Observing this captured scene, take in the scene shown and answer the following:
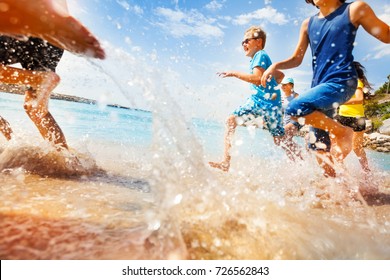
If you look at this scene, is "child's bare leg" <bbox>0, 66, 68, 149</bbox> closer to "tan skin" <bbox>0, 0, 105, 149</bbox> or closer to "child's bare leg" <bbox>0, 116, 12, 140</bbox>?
"child's bare leg" <bbox>0, 116, 12, 140</bbox>

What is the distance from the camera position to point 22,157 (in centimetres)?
327

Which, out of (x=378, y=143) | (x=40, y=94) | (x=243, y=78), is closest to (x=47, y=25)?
(x=40, y=94)

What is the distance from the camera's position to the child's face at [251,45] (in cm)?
459

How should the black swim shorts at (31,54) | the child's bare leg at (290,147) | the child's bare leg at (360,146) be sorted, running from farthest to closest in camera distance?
the child's bare leg at (360,146), the child's bare leg at (290,147), the black swim shorts at (31,54)

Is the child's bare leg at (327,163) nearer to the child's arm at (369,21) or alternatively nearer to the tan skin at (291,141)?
the tan skin at (291,141)

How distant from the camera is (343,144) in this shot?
10.9ft

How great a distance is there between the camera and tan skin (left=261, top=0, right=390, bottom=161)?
281 centimetres

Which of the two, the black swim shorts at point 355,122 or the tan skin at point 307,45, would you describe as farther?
the black swim shorts at point 355,122

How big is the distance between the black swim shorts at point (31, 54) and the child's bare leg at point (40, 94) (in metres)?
0.11

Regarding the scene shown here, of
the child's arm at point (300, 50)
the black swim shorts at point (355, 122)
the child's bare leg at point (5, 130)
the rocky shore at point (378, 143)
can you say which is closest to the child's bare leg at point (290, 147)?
the black swim shorts at point (355, 122)

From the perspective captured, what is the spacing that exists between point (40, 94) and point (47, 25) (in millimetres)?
1941
